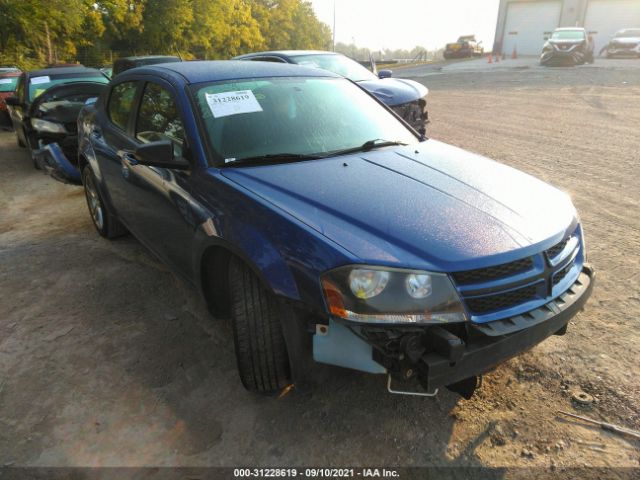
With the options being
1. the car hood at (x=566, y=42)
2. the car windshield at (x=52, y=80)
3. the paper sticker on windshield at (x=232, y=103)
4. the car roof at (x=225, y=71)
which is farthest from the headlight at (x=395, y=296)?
the car hood at (x=566, y=42)

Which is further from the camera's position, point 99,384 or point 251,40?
point 251,40

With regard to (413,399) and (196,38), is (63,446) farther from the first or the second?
(196,38)

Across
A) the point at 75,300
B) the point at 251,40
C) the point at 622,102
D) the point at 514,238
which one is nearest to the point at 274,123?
the point at 514,238

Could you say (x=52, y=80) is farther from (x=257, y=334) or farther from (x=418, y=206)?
(x=418, y=206)

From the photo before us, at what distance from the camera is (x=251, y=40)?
33.7m

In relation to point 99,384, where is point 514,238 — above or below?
above

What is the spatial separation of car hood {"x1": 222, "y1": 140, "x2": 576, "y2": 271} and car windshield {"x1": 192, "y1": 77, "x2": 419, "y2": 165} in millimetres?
193

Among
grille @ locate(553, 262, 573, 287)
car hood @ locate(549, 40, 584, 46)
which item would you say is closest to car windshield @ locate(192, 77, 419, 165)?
grille @ locate(553, 262, 573, 287)

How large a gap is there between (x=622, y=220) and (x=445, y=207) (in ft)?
10.7

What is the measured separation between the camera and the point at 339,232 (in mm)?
2057

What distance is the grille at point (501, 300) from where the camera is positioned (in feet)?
6.48

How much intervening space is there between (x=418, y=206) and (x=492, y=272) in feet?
1.58

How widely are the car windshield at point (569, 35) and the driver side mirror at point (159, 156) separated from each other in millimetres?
24144

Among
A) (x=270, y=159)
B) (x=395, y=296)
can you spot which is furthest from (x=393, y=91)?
(x=395, y=296)
